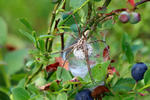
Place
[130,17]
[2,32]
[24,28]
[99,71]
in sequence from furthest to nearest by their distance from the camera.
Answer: [24,28], [2,32], [99,71], [130,17]

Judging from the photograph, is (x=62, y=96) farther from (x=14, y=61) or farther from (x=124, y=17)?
(x=14, y=61)

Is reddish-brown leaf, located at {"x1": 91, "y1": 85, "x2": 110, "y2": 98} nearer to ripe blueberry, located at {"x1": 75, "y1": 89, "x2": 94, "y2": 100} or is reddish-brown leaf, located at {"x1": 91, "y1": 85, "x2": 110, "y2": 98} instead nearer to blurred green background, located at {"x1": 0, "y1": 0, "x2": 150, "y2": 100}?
ripe blueberry, located at {"x1": 75, "y1": 89, "x2": 94, "y2": 100}

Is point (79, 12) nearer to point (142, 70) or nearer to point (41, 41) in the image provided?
point (41, 41)

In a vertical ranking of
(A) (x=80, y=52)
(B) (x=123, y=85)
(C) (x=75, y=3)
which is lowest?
(B) (x=123, y=85)

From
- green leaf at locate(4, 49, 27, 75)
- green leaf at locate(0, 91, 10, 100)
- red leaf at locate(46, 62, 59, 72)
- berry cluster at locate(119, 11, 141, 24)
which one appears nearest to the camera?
berry cluster at locate(119, 11, 141, 24)

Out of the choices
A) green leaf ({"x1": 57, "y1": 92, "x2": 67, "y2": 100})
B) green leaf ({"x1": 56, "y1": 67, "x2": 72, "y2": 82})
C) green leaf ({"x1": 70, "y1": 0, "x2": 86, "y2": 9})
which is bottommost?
green leaf ({"x1": 57, "y1": 92, "x2": 67, "y2": 100})

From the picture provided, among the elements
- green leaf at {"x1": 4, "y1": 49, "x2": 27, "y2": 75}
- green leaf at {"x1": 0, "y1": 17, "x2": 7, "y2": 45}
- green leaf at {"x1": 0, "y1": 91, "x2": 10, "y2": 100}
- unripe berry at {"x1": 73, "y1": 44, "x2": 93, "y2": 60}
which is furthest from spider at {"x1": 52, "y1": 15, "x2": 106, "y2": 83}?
green leaf at {"x1": 4, "y1": 49, "x2": 27, "y2": 75}

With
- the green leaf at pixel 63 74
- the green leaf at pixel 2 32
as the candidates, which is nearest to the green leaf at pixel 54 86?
the green leaf at pixel 63 74

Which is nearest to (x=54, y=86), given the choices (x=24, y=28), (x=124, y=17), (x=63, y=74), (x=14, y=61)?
(x=63, y=74)

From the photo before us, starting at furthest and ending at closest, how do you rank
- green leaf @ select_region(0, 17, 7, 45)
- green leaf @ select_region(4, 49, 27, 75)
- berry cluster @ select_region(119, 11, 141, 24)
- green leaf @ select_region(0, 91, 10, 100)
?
green leaf @ select_region(4, 49, 27, 75)
green leaf @ select_region(0, 17, 7, 45)
green leaf @ select_region(0, 91, 10, 100)
berry cluster @ select_region(119, 11, 141, 24)
